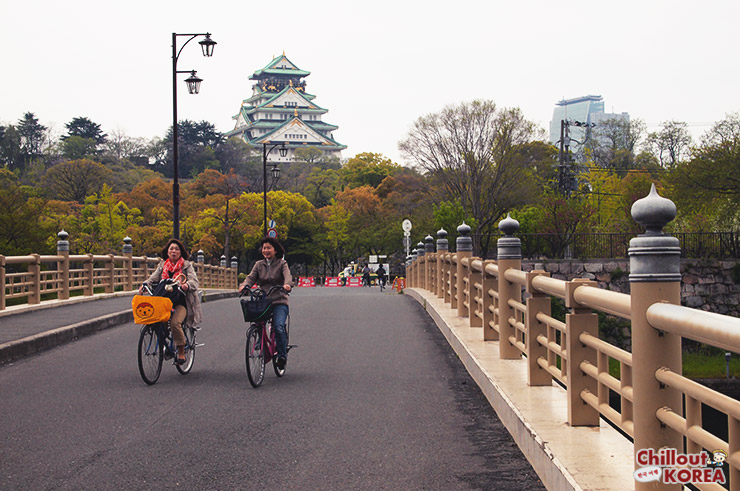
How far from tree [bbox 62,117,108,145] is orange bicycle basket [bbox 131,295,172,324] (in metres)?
112

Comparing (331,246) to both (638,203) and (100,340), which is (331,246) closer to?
(100,340)

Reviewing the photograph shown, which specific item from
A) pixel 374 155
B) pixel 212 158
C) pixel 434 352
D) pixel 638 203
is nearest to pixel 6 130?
pixel 212 158

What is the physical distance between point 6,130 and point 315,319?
3917 inches

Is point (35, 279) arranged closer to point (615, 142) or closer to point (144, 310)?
point (144, 310)

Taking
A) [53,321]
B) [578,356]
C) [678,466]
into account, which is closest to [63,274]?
[53,321]

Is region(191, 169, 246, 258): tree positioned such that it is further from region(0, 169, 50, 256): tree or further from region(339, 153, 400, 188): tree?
region(0, 169, 50, 256): tree

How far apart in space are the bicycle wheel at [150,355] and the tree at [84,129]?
111691 millimetres

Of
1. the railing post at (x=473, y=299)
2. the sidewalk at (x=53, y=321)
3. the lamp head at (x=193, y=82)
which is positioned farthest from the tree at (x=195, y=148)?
the railing post at (x=473, y=299)

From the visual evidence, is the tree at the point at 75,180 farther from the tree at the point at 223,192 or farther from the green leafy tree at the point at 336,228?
the green leafy tree at the point at 336,228

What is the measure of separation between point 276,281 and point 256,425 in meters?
2.73

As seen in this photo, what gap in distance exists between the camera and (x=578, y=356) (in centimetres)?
533

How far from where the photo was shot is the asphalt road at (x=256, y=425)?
17.6 ft

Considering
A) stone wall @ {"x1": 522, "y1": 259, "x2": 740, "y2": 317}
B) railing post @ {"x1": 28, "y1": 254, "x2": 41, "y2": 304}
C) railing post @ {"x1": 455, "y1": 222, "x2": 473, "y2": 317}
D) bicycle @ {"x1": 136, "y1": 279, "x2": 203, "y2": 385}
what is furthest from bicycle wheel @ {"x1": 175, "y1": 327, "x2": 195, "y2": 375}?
stone wall @ {"x1": 522, "y1": 259, "x2": 740, "y2": 317}

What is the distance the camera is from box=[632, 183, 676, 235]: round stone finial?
371cm
